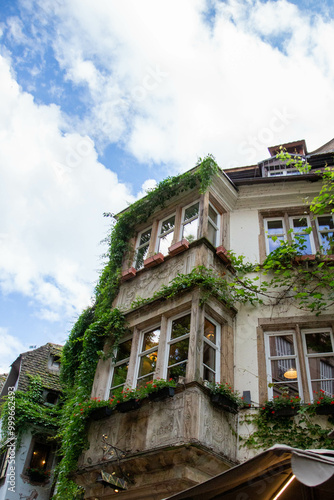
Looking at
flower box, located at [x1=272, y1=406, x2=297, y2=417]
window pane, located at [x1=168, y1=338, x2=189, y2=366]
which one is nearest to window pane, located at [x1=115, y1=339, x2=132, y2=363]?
window pane, located at [x1=168, y1=338, x2=189, y2=366]

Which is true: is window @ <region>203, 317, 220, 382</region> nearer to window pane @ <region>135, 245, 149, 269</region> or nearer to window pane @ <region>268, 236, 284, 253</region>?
window pane @ <region>268, 236, 284, 253</region>

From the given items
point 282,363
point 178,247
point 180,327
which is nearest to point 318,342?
point 282,363

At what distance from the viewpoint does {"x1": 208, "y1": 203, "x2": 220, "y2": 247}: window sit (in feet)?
37.6

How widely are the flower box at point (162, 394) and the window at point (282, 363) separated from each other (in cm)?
204

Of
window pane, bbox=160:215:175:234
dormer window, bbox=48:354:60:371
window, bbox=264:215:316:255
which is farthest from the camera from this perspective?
dormer window, bbox=48:354:60:371

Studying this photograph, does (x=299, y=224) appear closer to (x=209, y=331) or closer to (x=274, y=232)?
(x=274, y=232)

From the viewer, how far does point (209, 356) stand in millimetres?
9242

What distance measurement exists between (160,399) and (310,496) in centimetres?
389

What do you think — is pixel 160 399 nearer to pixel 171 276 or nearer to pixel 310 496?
pixel 171 276

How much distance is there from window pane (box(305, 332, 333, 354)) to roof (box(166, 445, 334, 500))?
15.5 ft

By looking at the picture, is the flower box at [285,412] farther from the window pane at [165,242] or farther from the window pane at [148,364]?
the window pane at [165,242]

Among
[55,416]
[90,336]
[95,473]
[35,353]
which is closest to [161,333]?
[90,336]

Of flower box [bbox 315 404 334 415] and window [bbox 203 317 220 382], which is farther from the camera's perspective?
window [bbox 203 317 220 382]

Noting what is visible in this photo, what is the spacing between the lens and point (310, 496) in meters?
4.71
